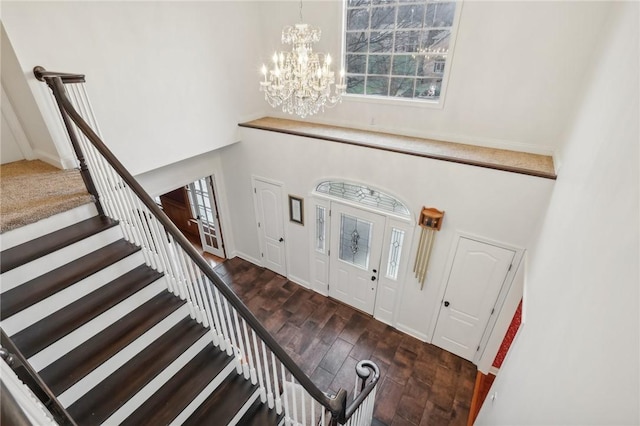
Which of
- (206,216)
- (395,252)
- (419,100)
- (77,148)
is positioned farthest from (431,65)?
(206,216)

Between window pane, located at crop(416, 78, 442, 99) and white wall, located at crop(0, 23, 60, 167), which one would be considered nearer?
white wall, located at crop(0, 23, 60, 167)

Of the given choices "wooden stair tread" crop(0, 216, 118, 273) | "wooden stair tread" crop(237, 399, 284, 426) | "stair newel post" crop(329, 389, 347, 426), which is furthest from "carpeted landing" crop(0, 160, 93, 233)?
"stair newel post" crop(329, 389, 347, 426)

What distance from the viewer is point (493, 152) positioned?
3602mm

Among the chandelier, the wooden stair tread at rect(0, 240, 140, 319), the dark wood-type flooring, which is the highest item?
the chandelier

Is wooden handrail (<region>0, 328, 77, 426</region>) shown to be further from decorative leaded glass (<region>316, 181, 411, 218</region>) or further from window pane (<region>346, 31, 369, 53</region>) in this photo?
window pane (<region>346, 31, 369, 53</region>)

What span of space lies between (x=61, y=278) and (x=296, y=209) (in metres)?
3.31

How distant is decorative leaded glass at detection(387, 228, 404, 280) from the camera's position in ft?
13.9

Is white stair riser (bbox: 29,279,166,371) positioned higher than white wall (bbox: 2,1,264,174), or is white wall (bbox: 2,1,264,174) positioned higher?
white wall (bbox: 2,1,264,174)

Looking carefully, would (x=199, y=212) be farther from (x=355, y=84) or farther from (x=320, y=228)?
(x=355, y=84)

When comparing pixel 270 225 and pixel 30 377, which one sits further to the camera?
pixel 270 225

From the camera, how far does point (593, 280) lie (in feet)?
4.41

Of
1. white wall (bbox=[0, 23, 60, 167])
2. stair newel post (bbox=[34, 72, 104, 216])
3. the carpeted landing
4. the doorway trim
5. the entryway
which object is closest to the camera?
stair newel post (bbox=[34, 72, 104, 216])

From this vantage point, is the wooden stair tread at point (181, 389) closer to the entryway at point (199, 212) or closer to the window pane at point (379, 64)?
the entryway at point (199, 212)

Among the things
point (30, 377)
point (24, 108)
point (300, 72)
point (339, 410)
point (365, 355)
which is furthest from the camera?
point (365, 355)
